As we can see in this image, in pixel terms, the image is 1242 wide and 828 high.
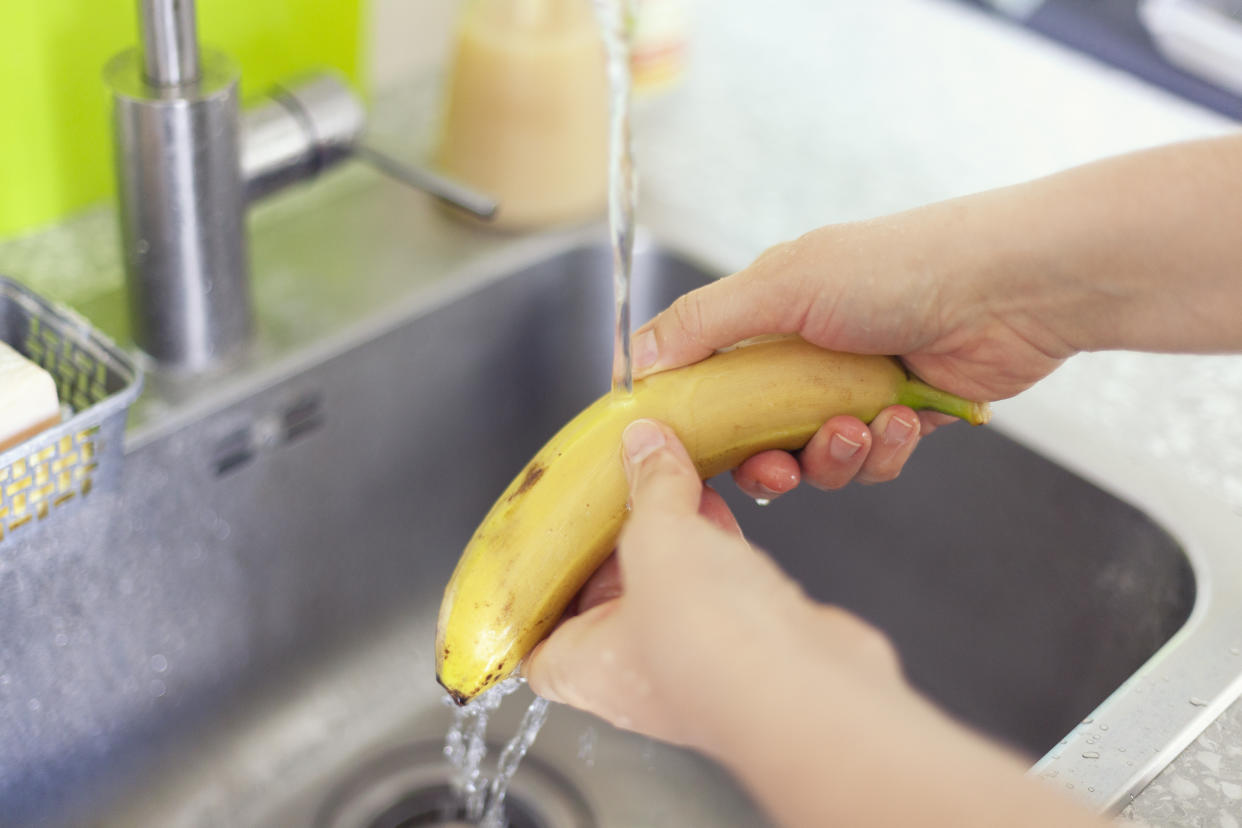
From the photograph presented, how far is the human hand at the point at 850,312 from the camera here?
2.02 feet

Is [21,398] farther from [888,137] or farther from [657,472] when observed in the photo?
[888,137]

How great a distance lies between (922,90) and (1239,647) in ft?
2.10

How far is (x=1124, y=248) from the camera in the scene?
597mm

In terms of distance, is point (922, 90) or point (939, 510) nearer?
point (939, 510)

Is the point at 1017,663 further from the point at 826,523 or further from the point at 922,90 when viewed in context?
the point at 922,90

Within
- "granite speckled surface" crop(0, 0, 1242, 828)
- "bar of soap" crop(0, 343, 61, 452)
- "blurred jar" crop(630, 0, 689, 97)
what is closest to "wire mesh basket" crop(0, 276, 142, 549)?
"bar of soap" crop(0, 343, 61, 452)

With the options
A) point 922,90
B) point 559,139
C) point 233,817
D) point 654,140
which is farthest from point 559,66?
point 233,817

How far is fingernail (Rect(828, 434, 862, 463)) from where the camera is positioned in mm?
620

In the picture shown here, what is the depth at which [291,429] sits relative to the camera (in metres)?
0.75

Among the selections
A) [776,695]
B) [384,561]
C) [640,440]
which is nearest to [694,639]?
[776,695]

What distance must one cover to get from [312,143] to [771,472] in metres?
0.37

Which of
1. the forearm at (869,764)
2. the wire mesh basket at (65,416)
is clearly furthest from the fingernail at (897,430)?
the wire mesh basket at (65,416)

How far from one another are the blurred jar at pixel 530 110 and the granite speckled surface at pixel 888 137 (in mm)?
78

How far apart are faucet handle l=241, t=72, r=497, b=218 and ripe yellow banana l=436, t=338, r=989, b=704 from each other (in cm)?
24
